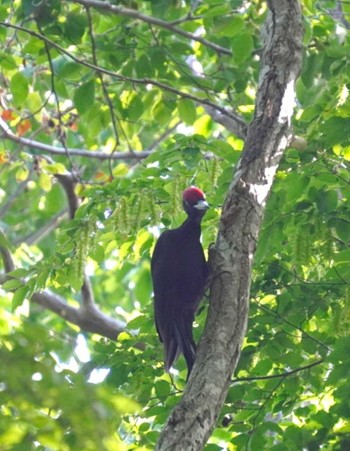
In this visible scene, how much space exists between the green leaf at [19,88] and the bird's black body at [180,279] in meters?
1.47

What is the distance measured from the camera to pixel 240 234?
3635 millimetres

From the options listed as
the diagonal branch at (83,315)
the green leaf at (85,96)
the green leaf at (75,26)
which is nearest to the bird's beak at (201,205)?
the green leaf at (85,96)

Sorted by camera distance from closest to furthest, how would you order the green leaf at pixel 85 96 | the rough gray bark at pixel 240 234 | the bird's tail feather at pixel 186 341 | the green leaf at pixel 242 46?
the rough gray bark at pixel 240 234 → the bird's tail feather at pixel 186 341 → the green leaf at pixel 242 46 → the green leaf at pixel 85 96

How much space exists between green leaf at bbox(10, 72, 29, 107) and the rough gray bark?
2.03 metres

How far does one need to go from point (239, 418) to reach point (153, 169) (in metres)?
1.32

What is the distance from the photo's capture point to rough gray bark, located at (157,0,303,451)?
9.91 feet

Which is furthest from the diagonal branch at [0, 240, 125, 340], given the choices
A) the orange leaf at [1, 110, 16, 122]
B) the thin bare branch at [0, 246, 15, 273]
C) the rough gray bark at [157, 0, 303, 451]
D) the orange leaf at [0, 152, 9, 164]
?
the rough gray bark at [157, 0, 303, 451]

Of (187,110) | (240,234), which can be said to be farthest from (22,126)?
(240,234)

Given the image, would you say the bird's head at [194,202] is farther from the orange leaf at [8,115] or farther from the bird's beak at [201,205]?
the orange leaf at [8,115]

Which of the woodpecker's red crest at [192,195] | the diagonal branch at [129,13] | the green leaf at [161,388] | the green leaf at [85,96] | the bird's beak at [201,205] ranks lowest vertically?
the green leaf at [161,388]

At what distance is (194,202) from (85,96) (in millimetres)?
1455

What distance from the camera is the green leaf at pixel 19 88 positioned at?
227 inches

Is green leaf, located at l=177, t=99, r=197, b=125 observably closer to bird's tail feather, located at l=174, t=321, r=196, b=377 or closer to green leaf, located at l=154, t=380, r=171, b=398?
bird's tail feather, located at l=174, t=321, r=196, b=377

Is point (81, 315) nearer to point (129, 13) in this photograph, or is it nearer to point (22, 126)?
point (22, 126)
